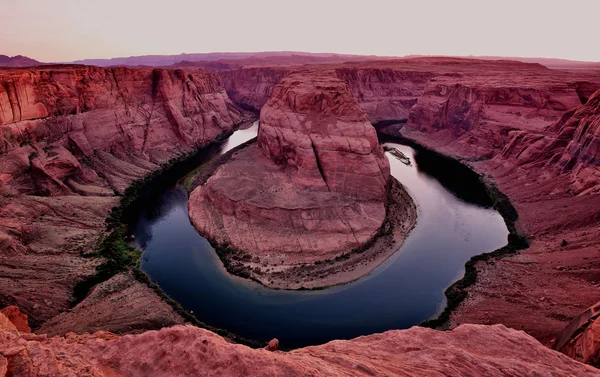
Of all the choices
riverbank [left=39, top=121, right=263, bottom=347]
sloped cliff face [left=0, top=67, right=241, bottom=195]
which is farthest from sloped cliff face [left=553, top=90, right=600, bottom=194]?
sloped cliff face [left=0, top=67, right=241, bottom=195]

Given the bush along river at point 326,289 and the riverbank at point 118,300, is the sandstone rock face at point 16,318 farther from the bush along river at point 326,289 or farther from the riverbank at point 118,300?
the bush along river at point 326,289

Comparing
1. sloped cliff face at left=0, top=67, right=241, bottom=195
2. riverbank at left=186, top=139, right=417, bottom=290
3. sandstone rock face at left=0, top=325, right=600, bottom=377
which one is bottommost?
riverbank at left=186, top=139, right=417, bottom=290

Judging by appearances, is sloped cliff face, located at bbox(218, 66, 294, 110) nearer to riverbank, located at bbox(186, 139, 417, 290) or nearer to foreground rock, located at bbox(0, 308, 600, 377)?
riverbank, located at bbox(186, 139, 417, 290)

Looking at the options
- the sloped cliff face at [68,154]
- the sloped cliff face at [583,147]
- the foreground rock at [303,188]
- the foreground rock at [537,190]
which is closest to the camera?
the foreground rock at [537,190]

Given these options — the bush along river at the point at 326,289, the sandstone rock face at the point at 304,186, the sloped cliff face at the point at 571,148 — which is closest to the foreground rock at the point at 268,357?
the bush along river at the point at 326,289

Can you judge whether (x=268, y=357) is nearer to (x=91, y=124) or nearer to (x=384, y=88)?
(x=91, y=124)

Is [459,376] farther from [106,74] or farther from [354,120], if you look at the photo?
[106,74]

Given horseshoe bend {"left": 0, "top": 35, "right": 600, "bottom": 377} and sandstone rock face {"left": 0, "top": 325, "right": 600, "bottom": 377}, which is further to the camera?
horseshoe bend {"left": 0, "top": 35, "right": 600, "bottom": 377}
